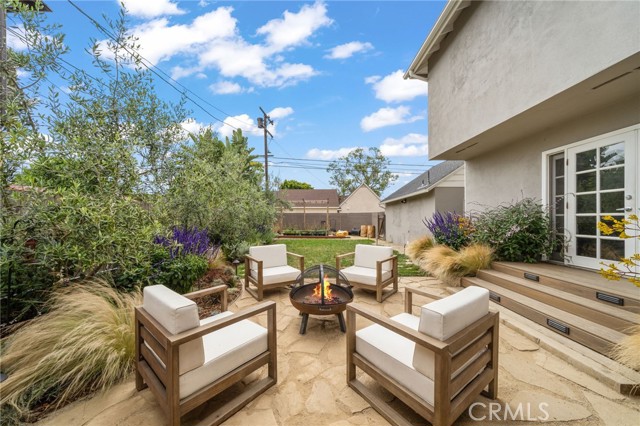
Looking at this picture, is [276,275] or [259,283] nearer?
[259,283]

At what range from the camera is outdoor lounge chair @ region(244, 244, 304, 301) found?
4234mm

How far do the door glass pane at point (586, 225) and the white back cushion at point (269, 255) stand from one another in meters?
5.12

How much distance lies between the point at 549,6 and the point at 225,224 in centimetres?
741

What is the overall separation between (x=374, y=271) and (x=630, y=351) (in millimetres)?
2901

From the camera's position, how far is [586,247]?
13.4 feet

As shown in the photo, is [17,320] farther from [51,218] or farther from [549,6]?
[549,6]

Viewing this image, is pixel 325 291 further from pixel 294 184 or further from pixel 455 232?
pixel 294 184

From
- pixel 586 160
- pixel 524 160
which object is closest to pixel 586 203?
pixel 586 160

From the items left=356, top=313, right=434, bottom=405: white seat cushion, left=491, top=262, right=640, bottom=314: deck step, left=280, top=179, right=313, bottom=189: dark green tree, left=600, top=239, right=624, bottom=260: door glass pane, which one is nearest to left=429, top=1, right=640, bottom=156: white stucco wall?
left=600, top=239, right=624, bottom=260: door glass pane

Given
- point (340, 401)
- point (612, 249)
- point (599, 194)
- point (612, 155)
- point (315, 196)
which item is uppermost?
point (315, 196)

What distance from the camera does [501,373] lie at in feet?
7.74

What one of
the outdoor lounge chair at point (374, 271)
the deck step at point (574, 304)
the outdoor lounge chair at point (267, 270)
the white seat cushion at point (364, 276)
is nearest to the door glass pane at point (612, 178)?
the deck step at point (574, 304)

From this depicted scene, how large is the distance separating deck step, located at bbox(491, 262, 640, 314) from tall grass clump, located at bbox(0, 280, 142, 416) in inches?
203

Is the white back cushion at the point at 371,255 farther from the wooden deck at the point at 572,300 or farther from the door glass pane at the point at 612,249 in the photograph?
the door glass pane at the point at 612,249
